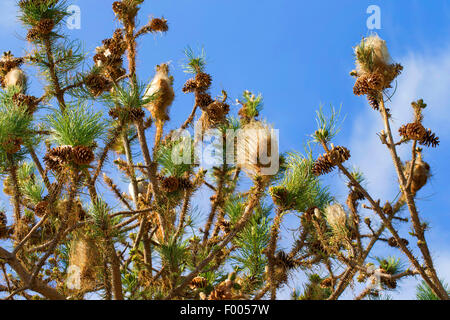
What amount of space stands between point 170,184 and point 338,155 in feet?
4.73

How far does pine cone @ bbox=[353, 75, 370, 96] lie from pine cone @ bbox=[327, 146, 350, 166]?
57cm

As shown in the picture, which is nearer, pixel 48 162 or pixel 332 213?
pixel 48 162

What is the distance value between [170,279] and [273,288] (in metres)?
0.69

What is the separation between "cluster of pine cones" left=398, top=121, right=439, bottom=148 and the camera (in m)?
3.06

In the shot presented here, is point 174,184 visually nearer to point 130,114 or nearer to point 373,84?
point 130,114

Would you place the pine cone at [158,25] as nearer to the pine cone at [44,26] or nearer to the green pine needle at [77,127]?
the pine cone at [44,26]

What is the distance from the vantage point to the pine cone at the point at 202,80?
171 inches

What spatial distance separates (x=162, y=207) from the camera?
146 inches

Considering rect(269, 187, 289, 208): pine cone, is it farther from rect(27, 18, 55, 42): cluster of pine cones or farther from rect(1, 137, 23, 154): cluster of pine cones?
rect(27, 18, 55, 42): cluster of pine cones

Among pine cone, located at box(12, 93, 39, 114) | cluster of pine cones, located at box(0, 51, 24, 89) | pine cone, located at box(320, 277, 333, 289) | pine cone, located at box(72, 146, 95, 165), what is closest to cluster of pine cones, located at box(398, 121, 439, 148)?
pine cone, located at box(320, 277, 333, 289)

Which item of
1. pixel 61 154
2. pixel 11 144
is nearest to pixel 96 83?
pixel 11 144

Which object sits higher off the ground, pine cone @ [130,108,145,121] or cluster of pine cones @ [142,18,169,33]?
cluster of pine cones @ [142,18,169,33]

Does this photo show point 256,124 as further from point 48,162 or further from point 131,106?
point 48,162
